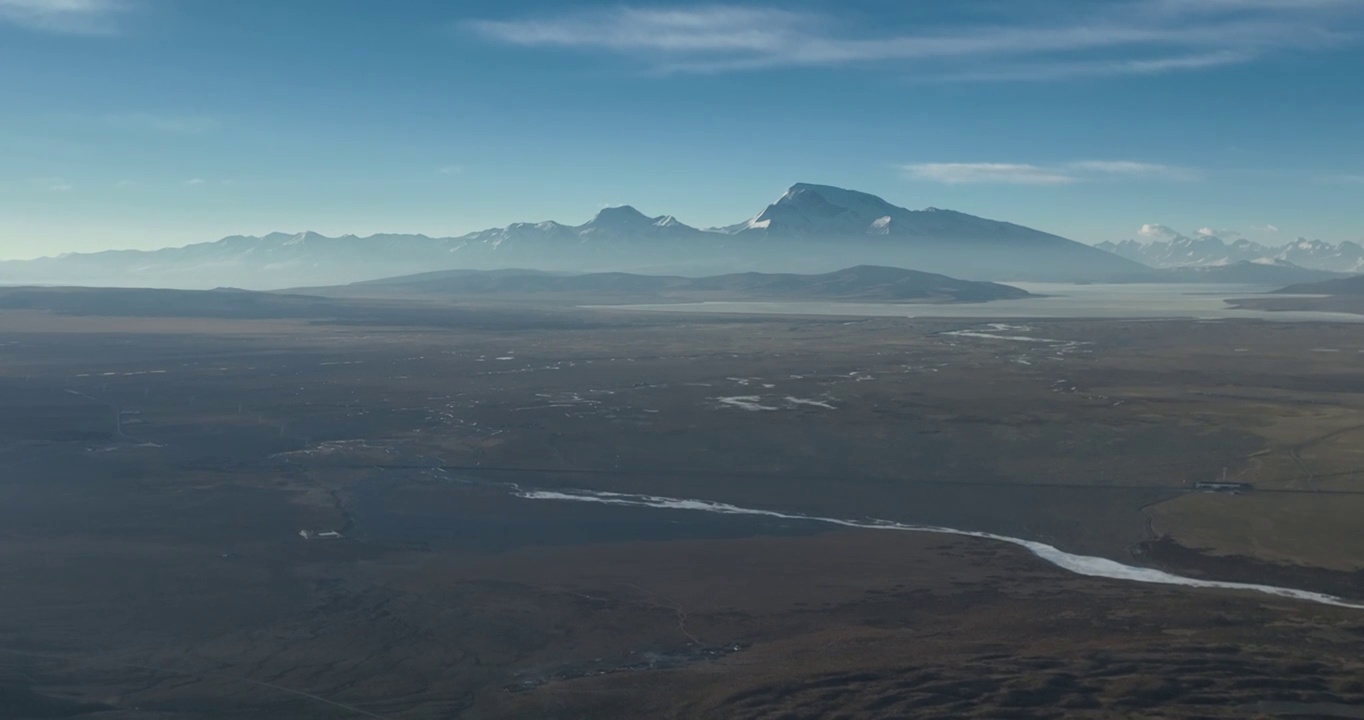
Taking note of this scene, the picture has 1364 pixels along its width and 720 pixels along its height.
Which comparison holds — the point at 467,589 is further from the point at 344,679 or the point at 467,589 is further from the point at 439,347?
the point at 439,347

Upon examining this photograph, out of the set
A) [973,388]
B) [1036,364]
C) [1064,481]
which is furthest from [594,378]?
[1064,481]

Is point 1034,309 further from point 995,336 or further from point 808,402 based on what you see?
point 808,402

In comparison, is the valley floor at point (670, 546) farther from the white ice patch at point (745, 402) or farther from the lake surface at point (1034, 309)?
the lake surface at point (1034, 309)

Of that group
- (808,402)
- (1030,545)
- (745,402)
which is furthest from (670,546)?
(808,402)

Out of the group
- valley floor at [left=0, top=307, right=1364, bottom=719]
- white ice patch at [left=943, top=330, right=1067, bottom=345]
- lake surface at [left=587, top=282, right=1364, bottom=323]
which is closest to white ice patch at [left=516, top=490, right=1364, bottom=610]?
valley floor at [left=0, top=307, right=1364, bottom=719]

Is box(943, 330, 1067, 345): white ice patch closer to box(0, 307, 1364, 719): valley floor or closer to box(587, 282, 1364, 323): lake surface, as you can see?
box(587, 282, 1364, 323): lake surface

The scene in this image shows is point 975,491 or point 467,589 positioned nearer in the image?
point 467,589
